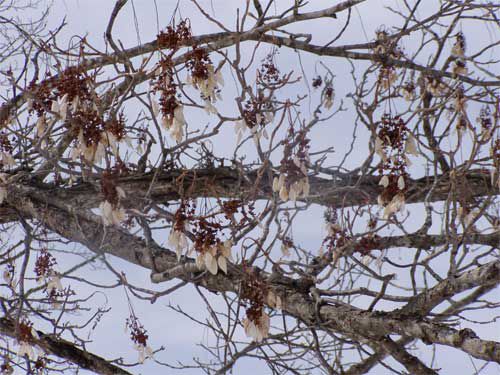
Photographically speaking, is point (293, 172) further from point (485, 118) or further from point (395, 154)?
point (485, 118)

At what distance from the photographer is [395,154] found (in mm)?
2537

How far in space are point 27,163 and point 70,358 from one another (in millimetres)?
1130

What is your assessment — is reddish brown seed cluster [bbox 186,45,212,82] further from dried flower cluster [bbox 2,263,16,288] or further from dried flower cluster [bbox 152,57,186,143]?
dried flower cluster [bbox 2,263,16,288]

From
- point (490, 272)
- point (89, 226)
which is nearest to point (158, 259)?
point (89, 226)

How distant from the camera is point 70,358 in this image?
3342 mm

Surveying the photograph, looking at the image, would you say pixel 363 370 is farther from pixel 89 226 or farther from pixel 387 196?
pixel 89 226

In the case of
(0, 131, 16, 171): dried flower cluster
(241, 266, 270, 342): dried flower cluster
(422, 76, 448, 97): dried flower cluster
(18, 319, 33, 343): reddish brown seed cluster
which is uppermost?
(422, 76, 448, 97): dried flower cluster

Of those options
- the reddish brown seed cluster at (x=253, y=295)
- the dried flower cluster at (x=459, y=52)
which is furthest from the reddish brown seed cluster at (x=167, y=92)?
the dried flower cluster at (x=459, y=52)

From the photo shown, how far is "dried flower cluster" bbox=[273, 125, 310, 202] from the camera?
208cm

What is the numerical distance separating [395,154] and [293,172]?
611 mm

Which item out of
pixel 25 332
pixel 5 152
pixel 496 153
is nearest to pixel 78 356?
pixel 25 332

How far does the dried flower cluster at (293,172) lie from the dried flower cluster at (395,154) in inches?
20.4

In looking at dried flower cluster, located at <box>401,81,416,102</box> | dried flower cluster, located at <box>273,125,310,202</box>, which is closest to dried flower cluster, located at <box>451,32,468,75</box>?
dried flower cluster, located at <box>401,81,416,102</box>

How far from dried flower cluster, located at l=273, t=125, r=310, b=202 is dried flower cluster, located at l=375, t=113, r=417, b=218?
519 millimetres
